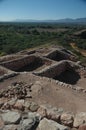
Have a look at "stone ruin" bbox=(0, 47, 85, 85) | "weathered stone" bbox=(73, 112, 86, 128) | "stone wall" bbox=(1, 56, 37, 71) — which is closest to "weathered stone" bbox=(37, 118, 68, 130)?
"weathered stone" bbox=(73, 112, 86, 128)

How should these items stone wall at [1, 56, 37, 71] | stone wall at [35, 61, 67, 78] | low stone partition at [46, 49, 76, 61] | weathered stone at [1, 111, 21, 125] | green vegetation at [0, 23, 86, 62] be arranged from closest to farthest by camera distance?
weathered stone at [1, 111, 21, 125] < stone wall at [35, 61, 67, 78] < stone wall at [1, 56, 37, 71] < low stone partition at [46, 49, 76, 61] < green vegetation at [0, 23, 86, 62]

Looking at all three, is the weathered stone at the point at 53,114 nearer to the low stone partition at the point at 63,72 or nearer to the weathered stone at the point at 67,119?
the weathered stone at the point at 67,119

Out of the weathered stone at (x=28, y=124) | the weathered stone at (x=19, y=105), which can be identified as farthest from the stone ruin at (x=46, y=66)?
the weathered stone at (x=28, y=124)

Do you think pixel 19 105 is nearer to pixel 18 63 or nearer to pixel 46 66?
pixel 18 63

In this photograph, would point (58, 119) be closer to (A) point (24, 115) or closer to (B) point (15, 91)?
(A) point (24, 115)

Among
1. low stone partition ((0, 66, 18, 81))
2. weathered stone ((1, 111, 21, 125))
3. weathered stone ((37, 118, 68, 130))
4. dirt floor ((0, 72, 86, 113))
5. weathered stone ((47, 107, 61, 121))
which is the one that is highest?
weathered stone ((1, 111, 21, 125))

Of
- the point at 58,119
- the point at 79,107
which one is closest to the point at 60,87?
the point at 79,107

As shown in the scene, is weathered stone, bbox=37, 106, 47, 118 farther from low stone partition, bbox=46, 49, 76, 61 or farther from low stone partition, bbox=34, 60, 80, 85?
low stone partition, bbox=46, 49, 76, 61

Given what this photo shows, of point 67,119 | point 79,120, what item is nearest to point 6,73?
point 67,119
